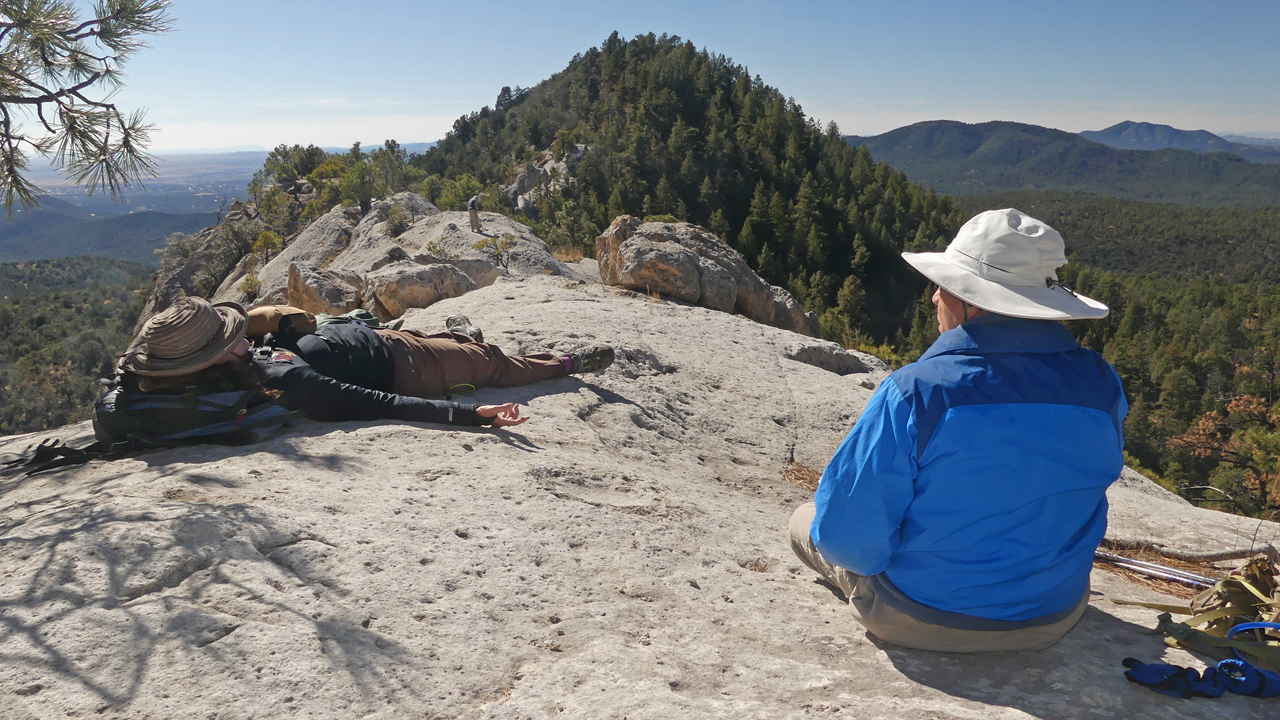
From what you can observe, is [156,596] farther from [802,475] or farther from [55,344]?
[55,344]

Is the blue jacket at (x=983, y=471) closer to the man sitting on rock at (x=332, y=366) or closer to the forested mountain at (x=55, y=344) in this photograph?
the man sitting on rock at (x=332, y=366)

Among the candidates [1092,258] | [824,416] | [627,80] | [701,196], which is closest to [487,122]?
[627,80]

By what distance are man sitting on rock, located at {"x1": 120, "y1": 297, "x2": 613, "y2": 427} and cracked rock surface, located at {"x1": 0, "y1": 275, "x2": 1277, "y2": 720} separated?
0.47 feet

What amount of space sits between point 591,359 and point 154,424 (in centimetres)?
292

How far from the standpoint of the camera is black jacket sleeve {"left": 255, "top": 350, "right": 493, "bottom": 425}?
3854mm

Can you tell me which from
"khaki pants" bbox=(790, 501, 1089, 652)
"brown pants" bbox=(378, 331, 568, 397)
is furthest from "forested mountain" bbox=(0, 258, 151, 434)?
"khaki pants" bbox=(790, 501, 1089, 652)

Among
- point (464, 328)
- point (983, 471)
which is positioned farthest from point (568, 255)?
point (983, 471)

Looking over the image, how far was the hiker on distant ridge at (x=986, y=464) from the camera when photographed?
6.55 ft

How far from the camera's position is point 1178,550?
145 inches

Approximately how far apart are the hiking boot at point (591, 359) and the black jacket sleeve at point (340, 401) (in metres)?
1.39

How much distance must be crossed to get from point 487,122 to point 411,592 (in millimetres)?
71623

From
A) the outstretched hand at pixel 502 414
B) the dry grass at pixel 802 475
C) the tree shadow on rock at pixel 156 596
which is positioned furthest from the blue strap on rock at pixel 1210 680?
the outstretched hand at pixel 502 414

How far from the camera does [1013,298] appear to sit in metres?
2.07

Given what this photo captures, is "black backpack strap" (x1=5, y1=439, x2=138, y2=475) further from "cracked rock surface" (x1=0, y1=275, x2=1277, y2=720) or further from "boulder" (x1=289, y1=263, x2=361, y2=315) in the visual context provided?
"boulder" (x1=289, y1=263, x2=361, y2=315)
